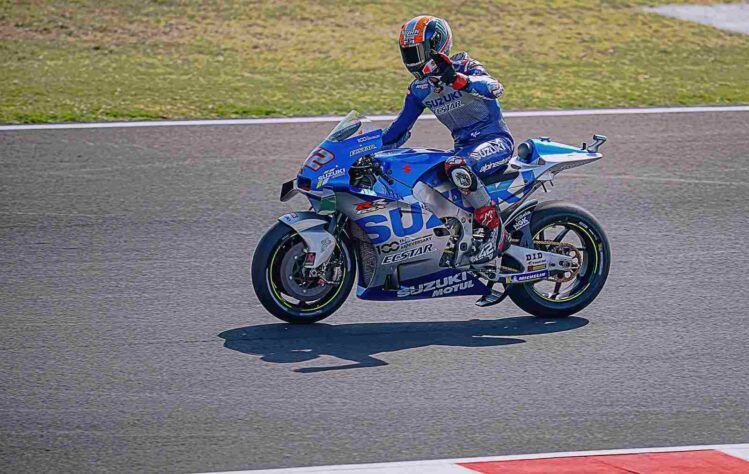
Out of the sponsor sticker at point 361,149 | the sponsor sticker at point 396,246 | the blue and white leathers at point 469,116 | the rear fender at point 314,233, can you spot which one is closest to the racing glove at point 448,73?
the blue and white leathers at point 469,116

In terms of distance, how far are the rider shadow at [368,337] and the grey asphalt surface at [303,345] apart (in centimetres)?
2

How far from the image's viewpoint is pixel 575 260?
8.26 meters

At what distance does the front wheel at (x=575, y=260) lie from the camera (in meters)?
8.13

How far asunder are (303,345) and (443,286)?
3.36ft

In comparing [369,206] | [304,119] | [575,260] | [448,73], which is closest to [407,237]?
[369,206]

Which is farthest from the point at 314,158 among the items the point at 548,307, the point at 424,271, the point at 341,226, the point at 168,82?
the point at 168,82

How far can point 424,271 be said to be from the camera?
8.00m

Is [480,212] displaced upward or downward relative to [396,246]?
upward

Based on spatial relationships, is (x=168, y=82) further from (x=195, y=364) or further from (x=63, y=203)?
(x=195, y=364)

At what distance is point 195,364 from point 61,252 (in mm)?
2741

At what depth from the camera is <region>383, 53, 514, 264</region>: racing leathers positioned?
25.7ft

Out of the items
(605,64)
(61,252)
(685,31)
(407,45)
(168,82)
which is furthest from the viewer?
(685,31)

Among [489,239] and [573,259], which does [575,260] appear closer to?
[573,259]

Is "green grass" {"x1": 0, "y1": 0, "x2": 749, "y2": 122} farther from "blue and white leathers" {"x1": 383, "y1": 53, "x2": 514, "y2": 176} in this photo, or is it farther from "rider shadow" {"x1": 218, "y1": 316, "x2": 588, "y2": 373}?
"rider shadow" {"x1": 218, "y1": 316, "x2": 588, "y2": 373}
